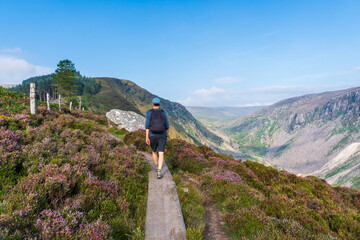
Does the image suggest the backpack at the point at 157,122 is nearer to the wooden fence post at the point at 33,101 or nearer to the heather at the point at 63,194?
the heather at the point at 63,194

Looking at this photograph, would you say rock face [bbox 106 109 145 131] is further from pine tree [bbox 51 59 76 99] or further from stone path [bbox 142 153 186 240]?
pine tree [bbox 51 59 76 99]

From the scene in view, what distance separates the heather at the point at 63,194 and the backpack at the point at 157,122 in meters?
1.96

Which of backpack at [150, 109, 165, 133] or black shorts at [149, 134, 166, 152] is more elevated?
backpack at [150, 109, 165, 133]

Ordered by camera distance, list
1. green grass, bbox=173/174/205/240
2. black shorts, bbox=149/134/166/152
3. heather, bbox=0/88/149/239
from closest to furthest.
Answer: heather, bbox=0/88/149/239 < green grass, bbox=173/174/205/240 < black shorts, bbox=149/134/166/152

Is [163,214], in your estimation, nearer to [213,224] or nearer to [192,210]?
[192,210]

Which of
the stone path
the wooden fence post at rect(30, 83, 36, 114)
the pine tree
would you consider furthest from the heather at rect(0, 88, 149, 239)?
the pine tree

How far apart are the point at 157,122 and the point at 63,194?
3766mm

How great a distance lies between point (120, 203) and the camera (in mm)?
4562

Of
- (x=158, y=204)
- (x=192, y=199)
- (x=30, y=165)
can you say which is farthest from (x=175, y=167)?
(x=30, y=165)

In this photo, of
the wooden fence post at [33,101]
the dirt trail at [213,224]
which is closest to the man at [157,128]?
the dirt trail at [213,224]

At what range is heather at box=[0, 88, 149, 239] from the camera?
295 cm

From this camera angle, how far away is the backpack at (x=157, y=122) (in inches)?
264

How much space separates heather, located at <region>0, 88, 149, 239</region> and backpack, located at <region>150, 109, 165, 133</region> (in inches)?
77.1

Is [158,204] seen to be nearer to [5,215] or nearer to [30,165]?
[5,215]
